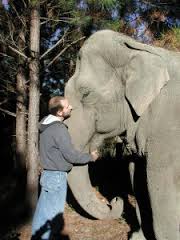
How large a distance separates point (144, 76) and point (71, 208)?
3.46 meters

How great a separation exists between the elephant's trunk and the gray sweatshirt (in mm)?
308

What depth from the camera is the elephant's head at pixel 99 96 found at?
15.2ft

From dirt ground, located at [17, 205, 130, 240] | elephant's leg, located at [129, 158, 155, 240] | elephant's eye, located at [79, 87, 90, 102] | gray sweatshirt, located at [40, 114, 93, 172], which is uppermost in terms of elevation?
elephant's eye, located at [79, 87, 90, 102]

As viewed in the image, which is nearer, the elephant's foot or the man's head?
the man's head

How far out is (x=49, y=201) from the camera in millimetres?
4422

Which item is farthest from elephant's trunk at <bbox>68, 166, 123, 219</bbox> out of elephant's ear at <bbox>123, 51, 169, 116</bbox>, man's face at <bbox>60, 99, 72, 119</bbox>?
elephant's ear at <bbox>123, 51, 169, 116</bbox>

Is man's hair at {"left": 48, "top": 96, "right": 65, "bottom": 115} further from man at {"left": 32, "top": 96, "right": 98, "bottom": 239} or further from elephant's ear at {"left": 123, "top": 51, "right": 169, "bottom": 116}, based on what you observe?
elephant's ear at {"left": 123, "top": 51, "right": 169, "bottom": 116}

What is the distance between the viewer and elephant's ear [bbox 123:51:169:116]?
434 centimetres

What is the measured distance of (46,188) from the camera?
4398mm

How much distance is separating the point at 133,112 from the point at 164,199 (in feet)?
2.72

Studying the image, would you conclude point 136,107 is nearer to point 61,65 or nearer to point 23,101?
point 23,101

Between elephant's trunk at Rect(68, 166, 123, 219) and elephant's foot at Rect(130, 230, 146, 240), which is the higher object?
elephant's trunk at Rect(68, 166, 123, 219)

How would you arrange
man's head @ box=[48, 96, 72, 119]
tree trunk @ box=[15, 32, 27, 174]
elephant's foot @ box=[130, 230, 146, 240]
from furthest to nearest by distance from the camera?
tree trunk @ box=[15, 32, 27, 174], elephant's foot @ box=[130, 230, 146, 240], man's head @ box=[48, 96, 72, 119]


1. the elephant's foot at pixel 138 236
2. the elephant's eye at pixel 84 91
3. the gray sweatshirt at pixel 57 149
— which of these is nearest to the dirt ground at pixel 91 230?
the elephant's foot at pixel 138 236
